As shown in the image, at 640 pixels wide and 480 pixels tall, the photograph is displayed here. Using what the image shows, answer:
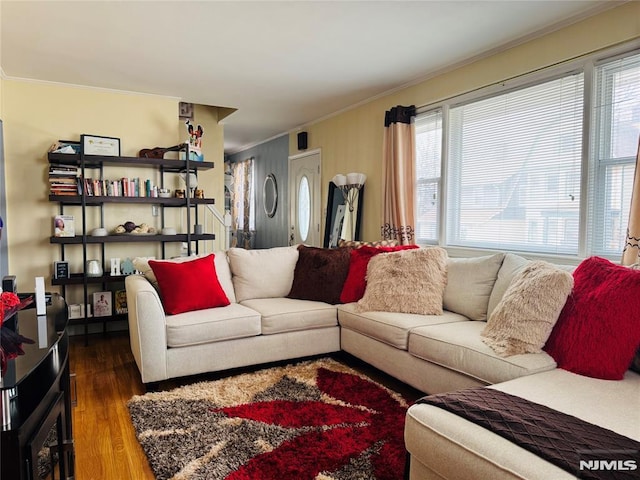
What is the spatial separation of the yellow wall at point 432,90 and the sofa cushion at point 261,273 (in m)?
1.47

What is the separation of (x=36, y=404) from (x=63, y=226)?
336cm

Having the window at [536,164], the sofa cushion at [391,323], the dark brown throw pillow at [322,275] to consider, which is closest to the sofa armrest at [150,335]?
the dark brown throw pillow at [322,275]

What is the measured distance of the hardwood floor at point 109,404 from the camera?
2.00 metres

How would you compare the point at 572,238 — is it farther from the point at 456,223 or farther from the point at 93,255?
the point at 93,255

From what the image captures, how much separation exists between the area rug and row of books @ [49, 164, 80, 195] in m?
2.39

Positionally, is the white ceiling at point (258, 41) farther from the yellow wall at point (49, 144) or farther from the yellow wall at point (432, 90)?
the yellow wall at point (49, 144)

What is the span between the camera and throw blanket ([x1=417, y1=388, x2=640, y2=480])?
1210mm

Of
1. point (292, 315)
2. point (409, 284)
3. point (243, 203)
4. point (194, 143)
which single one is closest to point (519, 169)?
point (409, 284)

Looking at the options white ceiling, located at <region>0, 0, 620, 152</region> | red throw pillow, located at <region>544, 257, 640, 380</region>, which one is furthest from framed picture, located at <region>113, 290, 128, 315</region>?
red throw pillow, located at <region>544, 257, 640, 380</region>

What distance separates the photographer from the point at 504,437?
1.39 metres

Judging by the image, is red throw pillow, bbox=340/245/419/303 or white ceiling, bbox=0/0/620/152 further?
red throw pillow, bbox=340/245/419/303

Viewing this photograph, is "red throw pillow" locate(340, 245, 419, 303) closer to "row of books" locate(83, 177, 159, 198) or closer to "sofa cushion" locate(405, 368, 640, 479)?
"sofa cushion" locate(405, 368, 640, 479)

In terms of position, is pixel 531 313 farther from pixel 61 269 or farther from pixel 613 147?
pixel 61 269

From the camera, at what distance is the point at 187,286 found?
314 cm
